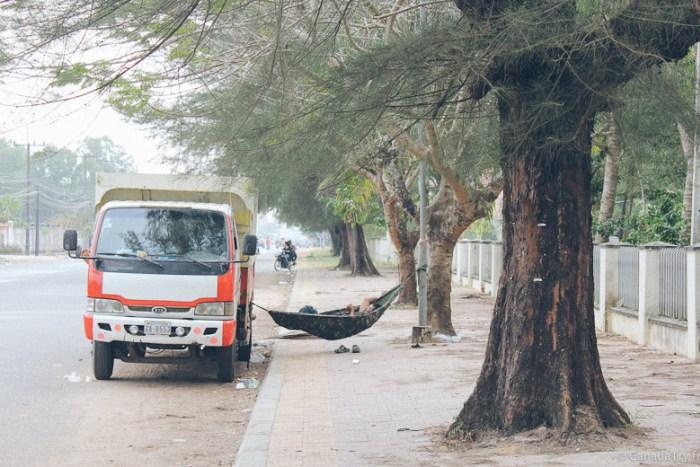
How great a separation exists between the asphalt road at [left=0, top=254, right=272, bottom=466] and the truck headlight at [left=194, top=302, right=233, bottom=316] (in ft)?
3.05

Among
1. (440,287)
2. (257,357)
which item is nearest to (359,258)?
(440,287)

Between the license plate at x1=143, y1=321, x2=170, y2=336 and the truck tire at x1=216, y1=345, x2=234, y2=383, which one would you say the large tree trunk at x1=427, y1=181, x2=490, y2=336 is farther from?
the license plate at x1=143, y1=321, x2=170, y2=336

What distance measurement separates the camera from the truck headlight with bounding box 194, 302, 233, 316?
1177 cm

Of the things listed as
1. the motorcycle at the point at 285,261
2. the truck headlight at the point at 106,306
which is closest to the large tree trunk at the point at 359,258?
the motorcycle at the point at 285,261

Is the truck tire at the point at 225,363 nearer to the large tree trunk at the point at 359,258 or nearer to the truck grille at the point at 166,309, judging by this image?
the truck grille at the point at 166,309

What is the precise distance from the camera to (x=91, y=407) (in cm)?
1021

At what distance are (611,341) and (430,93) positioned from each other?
961 cm

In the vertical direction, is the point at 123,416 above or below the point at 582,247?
below

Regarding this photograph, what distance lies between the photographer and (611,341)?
53.5 ft

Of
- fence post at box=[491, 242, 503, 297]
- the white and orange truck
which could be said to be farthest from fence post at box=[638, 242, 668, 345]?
fence post at box=[491, 242, 503, 297]

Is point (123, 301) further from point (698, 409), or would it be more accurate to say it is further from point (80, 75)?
point (698, 409)

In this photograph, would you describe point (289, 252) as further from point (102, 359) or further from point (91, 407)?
point (91, 407)

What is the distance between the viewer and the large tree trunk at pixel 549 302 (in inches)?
309

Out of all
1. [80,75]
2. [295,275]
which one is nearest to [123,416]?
[80,75]
